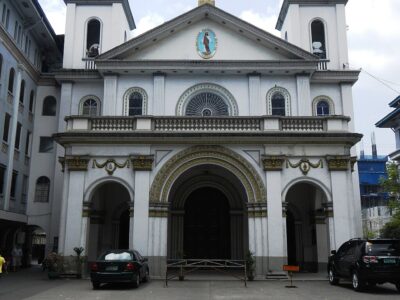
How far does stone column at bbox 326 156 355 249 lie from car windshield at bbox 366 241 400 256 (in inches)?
201

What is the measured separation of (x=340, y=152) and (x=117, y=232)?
42.7 feet

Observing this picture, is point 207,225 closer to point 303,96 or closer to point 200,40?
A: point 303,96

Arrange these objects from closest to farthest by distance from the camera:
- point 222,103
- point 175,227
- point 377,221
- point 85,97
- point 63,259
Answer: point 63,259 → point 175,227 → point 222,103 → point 85,97 → point 377,221

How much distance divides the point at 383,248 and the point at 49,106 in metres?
24.2

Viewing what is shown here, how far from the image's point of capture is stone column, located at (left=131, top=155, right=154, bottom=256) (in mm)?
21203

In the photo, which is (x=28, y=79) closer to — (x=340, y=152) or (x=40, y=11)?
(x=40, y=11)

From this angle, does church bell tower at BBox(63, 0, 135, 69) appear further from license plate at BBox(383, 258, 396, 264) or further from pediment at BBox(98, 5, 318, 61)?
license plate at BBox(383, 258, 396, 264)

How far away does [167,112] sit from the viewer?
2658 cm

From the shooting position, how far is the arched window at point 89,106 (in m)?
28.9

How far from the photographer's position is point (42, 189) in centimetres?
3055

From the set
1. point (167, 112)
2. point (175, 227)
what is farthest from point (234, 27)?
point (175, 227)

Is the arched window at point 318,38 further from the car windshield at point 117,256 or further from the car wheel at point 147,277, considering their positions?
the car windshield at point 117,256

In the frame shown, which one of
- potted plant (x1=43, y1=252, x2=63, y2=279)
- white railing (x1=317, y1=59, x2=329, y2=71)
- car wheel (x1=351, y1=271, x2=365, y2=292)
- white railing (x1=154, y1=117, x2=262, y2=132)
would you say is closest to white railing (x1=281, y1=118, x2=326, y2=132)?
white railing (x1=154, y1=117, x2=262, y2=132)

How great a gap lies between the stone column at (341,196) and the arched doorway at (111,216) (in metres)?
11.0
